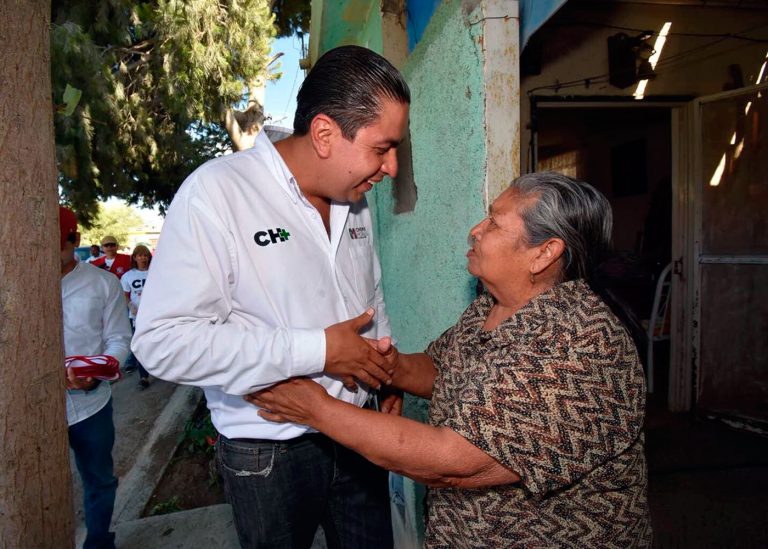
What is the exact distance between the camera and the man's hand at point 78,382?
2.63 meters

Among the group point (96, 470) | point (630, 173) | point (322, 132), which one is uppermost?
point (630, 173)

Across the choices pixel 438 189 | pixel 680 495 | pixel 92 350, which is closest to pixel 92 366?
pixel 92 350

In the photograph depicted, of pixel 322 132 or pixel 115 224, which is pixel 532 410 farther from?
pixel 115 224

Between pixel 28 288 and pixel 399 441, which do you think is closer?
Answer: pixel 399 441

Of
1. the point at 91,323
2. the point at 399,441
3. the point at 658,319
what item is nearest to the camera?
the point at 399,441

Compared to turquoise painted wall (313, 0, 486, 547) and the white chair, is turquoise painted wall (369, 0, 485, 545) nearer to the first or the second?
turquoise painted wall (313, 0, 486, 547)

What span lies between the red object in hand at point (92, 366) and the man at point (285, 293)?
1.46m

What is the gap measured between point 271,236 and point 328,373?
45 centimetres

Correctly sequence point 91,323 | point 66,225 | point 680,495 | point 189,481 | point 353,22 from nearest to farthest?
point 66,225
point 91,323
point 680,495
point 353,22
point 189,481

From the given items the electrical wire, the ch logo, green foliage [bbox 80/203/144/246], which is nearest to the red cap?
the ch logo

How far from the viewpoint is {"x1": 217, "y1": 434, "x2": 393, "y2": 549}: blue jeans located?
1601mm

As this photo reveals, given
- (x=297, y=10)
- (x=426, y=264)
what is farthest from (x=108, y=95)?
(x=426, y=264)

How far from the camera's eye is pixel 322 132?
160cm

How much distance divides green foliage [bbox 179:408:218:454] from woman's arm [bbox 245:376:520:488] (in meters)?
4.19
